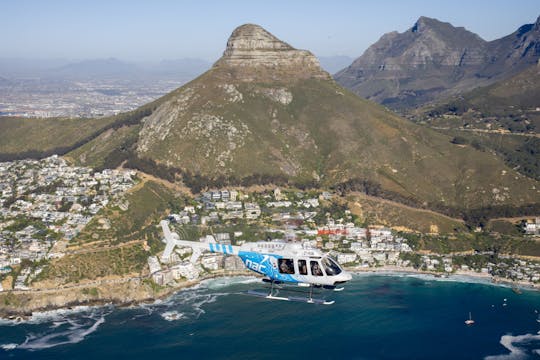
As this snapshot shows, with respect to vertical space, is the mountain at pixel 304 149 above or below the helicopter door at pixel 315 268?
above

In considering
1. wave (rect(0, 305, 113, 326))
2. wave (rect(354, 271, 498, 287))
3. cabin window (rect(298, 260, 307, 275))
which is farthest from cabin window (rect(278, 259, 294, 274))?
wave (rect(354, 271, 498, 287))

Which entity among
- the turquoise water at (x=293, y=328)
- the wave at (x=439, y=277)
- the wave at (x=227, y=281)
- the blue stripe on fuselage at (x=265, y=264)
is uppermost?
the blue stripe on fuselage at (x=265, y=264)

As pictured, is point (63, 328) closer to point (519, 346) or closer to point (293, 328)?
point (293, 328)

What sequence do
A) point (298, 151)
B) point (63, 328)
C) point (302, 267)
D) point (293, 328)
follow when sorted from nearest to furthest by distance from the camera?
point (302, 267) → point (63, 328) → point (293, 328) → point (298, 151)

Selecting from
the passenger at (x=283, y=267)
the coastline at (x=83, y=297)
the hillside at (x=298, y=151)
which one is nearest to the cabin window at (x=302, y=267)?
the passenger at (x=283, y=267)

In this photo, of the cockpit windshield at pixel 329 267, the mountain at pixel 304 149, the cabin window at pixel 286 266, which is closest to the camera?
the cockpit windshield at pixel 329 267

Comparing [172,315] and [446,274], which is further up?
[446,274]

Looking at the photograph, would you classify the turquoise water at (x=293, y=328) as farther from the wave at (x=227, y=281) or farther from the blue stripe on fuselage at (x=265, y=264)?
the blue stripe on fuselage at (x=265, y=264)

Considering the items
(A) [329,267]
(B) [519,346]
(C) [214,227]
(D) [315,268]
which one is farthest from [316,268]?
(C) [214,227]
